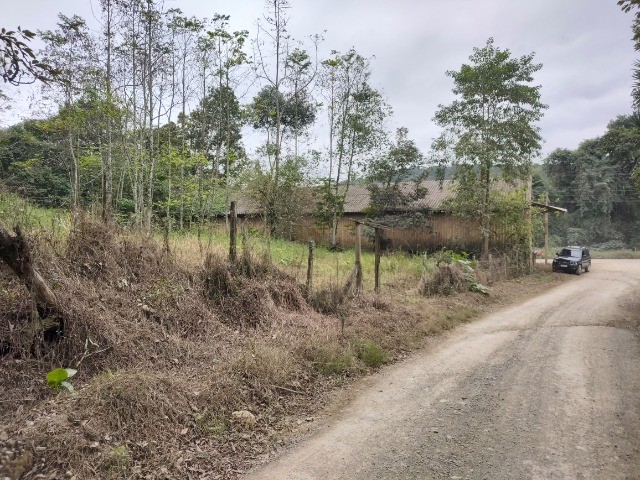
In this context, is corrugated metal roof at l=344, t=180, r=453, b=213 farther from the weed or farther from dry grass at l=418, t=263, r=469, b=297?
the weed

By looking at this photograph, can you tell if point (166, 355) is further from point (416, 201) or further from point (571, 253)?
point (571, 253)

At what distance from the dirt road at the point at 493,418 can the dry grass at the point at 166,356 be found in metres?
0.63

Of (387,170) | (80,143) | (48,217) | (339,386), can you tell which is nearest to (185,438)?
(339,386)

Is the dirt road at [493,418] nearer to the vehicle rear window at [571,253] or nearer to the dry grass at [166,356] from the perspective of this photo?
the dry grass at [166,356]

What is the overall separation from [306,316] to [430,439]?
3.89 metres

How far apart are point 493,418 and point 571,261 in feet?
64.3

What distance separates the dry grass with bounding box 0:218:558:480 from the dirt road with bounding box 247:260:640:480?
24.9 inches

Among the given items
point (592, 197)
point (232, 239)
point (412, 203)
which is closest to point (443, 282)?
point (232, 239)

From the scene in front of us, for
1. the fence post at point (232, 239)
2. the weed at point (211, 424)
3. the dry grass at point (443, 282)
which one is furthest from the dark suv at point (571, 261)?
the weed at point (211, 424)

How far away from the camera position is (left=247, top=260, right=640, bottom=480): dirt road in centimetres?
379

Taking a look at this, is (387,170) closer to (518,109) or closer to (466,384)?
(518,109)

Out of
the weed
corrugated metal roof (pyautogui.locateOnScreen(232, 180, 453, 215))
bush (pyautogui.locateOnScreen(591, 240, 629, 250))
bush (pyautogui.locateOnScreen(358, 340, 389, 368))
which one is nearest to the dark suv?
corrugated metal roof (pyautogui.locateOnScreen(232, 180, 453, 215))

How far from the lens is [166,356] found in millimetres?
5484

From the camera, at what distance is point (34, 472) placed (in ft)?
10.8
